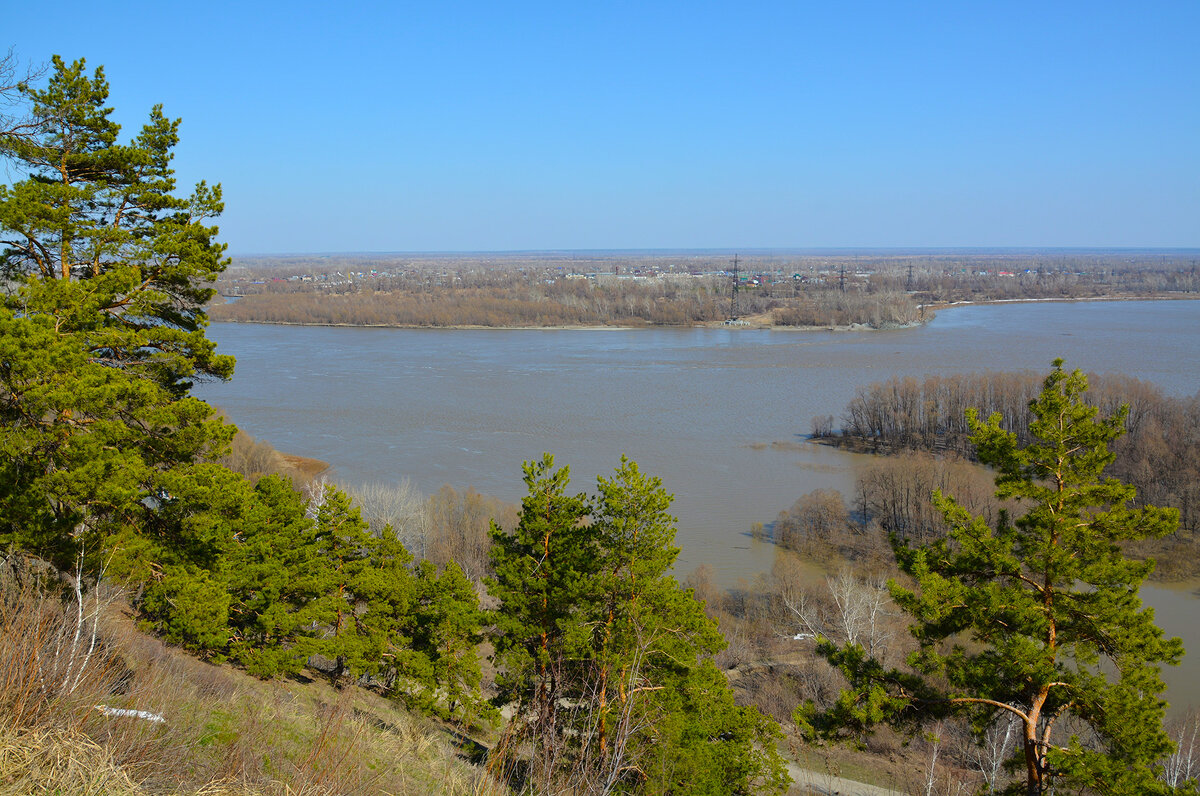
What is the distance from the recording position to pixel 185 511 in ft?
18.2

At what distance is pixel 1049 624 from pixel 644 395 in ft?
83.6

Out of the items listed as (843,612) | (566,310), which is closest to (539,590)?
(843,612)

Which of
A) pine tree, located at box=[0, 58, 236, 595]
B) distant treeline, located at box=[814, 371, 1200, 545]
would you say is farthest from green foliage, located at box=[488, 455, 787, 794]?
distant treeline, located at box=[814, 371, 1200, 545]

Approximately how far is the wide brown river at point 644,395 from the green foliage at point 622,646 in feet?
27.6

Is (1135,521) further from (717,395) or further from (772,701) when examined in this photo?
(717,395)

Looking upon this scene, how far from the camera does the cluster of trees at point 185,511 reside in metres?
4.98

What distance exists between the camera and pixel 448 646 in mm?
7961

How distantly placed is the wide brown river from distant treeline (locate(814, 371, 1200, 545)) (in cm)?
202

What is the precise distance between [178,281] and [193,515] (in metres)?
1.69

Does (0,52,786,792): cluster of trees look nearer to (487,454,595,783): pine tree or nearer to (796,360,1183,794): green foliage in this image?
(487,454,595,783): pine tree

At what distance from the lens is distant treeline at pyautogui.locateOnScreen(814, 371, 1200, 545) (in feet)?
65.4

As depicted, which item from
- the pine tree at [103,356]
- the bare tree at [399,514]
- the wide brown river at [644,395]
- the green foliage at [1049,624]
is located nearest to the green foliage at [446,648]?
the pine tree at [103,356]

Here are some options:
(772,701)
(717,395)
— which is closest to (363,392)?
(717,395)

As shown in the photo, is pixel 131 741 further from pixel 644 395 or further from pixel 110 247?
pixel 644 395
